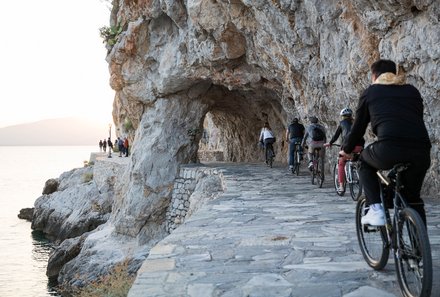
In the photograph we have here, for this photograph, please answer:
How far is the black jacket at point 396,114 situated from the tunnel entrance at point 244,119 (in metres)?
18.4

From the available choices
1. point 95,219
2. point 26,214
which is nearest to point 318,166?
point 95,219

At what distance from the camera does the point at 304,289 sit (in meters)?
4.07

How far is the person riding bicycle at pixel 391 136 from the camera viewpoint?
3822 millimetres

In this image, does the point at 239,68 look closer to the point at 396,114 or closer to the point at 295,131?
the point at 295,131

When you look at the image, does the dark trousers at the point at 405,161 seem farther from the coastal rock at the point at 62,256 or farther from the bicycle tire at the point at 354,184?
the coastal rock at the point at 62,256

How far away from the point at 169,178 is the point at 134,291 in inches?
672

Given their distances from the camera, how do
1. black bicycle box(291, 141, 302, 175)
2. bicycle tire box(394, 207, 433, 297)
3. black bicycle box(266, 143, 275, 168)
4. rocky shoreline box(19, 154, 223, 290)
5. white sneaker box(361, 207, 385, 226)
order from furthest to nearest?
black bicycle box(266, 143, 275, 168) < rocky shoreline box(19, 154, 223, 290) < black bicycle box(291, 141, 302, 175) < white sneaker box(361, 207, 385, 226) < bicycle tire box(394, 207, 433, 297)

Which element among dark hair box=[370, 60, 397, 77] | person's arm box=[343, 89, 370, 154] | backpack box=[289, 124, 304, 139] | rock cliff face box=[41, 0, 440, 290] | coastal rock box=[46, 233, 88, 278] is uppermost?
rock cliff face box=[41, 0, 440, 290]

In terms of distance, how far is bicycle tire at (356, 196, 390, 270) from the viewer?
14.1 feet

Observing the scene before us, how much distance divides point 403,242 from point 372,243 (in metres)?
1.00

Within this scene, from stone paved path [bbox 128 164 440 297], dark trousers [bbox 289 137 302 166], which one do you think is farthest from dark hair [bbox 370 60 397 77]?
dark trousers [bbox 289 137 302 166]

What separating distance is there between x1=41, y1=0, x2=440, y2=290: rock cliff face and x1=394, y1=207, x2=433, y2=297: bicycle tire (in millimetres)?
5673

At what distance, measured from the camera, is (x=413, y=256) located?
357 centimetres

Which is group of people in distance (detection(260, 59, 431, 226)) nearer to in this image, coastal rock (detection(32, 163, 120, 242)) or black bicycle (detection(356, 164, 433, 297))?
black bicycle (detection(356, 164, 433, 297))
